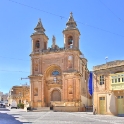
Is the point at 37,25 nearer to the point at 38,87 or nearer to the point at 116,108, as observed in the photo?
the point at 38,87

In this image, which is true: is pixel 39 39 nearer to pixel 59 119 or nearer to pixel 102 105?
pixel 102 105

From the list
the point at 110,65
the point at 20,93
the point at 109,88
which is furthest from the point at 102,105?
the point at 20,93

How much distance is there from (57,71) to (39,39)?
8339 mm

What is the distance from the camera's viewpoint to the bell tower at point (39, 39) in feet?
176

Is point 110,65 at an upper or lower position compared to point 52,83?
upper

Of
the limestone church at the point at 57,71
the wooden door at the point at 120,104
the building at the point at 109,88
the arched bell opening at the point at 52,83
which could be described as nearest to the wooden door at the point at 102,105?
the building at the point at 109,88

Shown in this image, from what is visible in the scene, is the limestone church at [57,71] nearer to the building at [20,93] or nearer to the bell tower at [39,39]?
the bell tower at [39,39]

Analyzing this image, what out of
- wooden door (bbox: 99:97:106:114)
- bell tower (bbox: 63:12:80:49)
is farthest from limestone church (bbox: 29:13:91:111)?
wooden door (bbox: 99:97:106:114)

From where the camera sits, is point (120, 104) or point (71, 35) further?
point (71, 35)

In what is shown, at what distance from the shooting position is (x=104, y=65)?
106ft

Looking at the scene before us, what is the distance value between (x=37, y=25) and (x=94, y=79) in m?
26.7

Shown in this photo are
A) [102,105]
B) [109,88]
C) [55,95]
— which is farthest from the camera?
[55,95]

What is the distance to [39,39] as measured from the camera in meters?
54.0

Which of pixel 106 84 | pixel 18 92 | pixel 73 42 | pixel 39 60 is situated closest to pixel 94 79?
pixel 106 84
